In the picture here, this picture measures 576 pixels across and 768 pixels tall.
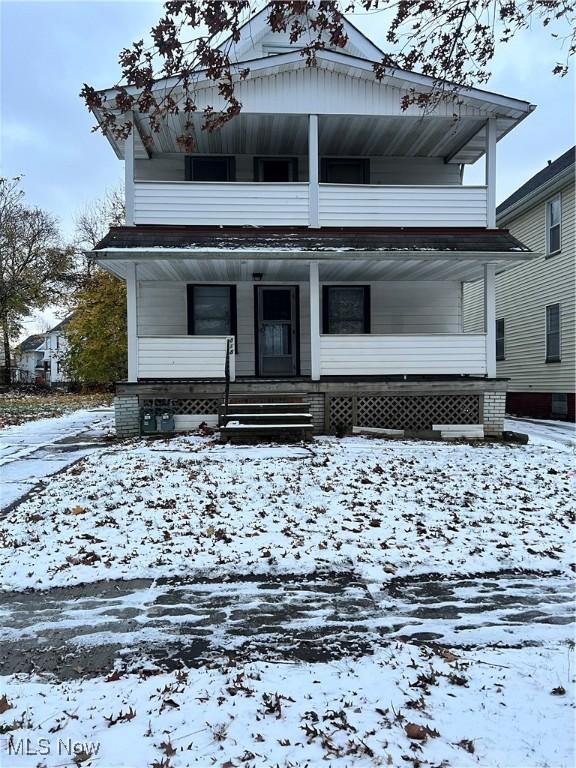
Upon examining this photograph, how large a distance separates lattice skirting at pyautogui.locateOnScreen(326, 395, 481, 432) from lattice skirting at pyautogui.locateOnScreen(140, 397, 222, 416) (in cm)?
270

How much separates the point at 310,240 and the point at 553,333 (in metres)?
9.30

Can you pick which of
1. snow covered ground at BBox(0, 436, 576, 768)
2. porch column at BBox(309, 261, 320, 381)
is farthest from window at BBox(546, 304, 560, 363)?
snow covered ground at BBox(0, 436, 576, 768)

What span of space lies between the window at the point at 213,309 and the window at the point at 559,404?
391 inches

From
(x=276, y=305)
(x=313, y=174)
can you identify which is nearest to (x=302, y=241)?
(x=313, y=174)

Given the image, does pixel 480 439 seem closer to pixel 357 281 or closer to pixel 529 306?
pixel 357 281

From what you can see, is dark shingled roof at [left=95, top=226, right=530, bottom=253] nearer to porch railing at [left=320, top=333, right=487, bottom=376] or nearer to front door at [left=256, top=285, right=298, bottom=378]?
porch railing at [left=320, top=333, right=487, bottom=376]

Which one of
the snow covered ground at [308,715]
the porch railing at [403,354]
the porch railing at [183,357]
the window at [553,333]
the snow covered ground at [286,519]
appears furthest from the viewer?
the window at [553,333]

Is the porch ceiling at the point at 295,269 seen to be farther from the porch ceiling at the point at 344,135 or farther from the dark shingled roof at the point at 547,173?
the dark shingled roof at the point at 547,173

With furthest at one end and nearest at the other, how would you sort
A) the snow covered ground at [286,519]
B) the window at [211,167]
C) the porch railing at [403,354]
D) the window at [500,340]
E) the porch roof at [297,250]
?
the window at [500,340] → the window at [211,167] → the porch railing at [403,354] → the porch roof at [297,250] → the snow covered ground at [286,519]

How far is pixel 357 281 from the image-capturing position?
42.7 feet

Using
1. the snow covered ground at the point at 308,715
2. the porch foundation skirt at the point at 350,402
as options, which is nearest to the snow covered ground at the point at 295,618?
the snow covered ground at the point at 308,715

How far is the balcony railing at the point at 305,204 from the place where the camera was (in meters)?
11.1

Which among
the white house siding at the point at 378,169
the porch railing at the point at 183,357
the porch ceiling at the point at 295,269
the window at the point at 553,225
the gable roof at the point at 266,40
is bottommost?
the porch railing at the point at 183,357

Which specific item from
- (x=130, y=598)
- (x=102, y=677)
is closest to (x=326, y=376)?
(x=130, y=598)
